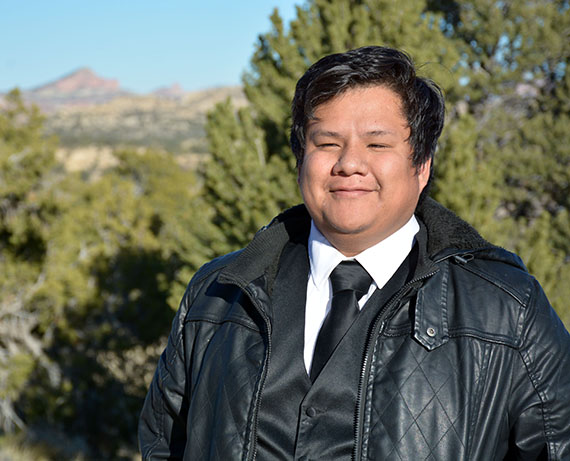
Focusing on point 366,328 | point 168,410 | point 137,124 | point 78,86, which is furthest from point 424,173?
point 78,86

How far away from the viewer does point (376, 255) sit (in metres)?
1.60

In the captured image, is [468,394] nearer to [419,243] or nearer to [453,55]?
[419,243]

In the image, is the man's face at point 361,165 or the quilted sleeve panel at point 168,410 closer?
the man's face at point 361,165

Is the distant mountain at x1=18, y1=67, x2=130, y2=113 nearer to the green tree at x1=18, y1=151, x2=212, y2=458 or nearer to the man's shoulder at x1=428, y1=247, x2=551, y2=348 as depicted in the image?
the green tree at x1=18, y1=151, x2=212, y2=458

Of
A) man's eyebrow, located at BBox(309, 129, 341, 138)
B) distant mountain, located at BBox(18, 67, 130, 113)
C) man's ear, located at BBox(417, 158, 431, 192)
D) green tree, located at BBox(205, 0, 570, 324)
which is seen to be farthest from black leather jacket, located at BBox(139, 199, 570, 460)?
distant mountain, located at BBox(18, 67, 130, 113)

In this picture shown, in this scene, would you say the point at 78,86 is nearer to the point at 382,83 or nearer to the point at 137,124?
the point at 137,124

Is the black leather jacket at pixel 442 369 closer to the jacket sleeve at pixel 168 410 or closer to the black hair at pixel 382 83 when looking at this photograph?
the jacket sleeve at pixel 168 410

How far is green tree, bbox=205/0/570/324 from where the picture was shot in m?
7.34

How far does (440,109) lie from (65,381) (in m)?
12.1

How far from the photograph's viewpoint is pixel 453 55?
7.32 meters

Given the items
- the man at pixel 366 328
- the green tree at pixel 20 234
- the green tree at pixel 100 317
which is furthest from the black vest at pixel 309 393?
the green tree at pixel 20 234

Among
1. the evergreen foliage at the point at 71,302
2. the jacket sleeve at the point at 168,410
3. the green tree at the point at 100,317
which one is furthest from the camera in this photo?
the green tree at the point at 100,317

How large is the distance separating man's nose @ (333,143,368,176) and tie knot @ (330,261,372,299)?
0.27 metres

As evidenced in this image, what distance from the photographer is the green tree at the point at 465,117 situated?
7.34 m
